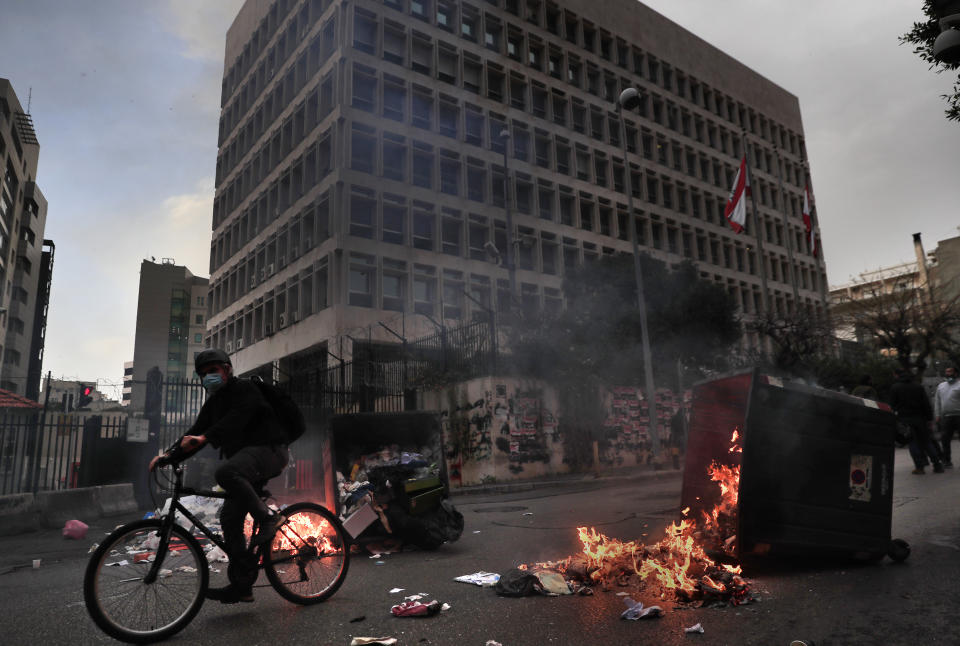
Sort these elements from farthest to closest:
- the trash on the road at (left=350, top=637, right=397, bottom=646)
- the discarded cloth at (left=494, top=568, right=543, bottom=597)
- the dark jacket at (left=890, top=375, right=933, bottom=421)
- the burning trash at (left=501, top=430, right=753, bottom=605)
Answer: the dark jacket at (left=890, top=375, right=933, bottom=421)
the discarded cloth at (left=494, top=568, right=543, bottom=597)
the burning trash at (left=501, top=430, right=753, bottom=605)
the trash on the road at (left=350, top=637, right=397, bottom=646)

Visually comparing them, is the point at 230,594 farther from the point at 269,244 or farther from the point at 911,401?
the point at 269,244

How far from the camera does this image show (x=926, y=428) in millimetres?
9797

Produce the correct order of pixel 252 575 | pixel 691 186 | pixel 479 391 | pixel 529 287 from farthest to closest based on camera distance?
1. pixel 691 186
2. pixel 529 287
3. pixel 479 391
4. pixel 252 575

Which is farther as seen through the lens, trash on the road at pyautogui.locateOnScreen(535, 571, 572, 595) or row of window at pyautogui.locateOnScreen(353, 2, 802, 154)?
row of window at pyautogui.locateOnScreen(353, 2, 802, 154)

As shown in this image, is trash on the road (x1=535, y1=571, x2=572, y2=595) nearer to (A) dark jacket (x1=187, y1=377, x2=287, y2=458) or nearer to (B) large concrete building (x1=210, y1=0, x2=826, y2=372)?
(A) dark jacket (x1=187, y1=377, x2=287, y2=458)

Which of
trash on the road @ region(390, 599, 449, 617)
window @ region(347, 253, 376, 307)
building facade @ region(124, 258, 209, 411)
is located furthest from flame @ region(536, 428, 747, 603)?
building facade @ region(124, 258, 209, 411)

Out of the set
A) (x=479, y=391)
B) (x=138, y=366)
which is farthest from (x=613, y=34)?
(x=138, y=366)

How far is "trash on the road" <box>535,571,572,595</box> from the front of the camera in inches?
162

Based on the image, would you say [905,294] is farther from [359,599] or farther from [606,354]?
[359,599]

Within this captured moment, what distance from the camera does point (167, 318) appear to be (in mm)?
77875

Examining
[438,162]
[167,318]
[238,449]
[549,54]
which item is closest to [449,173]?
[438,162]

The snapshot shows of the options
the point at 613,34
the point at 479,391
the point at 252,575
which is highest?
the point at 613,34

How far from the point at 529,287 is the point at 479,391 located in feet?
60.6

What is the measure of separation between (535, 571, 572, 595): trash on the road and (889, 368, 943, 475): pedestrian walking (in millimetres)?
→ 7885
